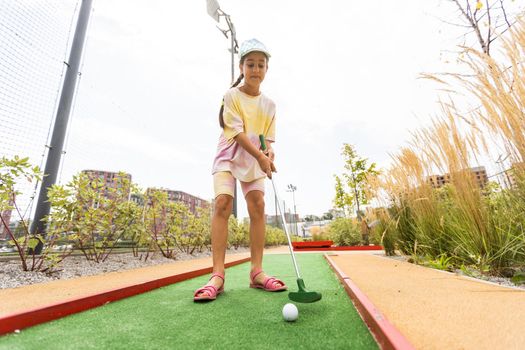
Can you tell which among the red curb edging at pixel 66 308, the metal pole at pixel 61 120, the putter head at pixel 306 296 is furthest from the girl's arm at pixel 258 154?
the metal pole at pixel 61 120

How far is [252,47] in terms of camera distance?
2023 mm

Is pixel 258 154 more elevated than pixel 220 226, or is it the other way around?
pixel 258 154

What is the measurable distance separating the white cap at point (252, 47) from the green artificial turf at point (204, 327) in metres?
1.71

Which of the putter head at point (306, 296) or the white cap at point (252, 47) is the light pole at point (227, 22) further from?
the putter head at point (306, 296)

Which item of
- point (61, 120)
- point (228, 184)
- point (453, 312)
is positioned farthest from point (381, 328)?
point (61, 120)

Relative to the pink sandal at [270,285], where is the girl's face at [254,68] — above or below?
above

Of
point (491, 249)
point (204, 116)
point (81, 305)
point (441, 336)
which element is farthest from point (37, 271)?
point (204, 116)

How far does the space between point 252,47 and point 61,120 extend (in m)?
3.05

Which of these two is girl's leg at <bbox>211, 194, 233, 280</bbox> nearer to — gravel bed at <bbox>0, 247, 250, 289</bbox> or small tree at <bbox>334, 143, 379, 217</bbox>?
gravel bed at <bbox>0, 247, 250, 289</bbox>

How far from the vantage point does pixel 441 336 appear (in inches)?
34.4

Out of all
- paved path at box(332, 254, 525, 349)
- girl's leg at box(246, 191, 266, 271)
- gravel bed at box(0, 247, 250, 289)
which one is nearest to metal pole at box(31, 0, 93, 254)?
gravel bed at box(0, 247, 250, 289)

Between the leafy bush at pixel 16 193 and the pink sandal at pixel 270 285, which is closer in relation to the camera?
the pink sandal at pixel 270 285

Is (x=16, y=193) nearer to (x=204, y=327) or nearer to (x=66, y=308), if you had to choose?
(x=66, y=308)

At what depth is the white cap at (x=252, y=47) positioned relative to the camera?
6.64 ft
